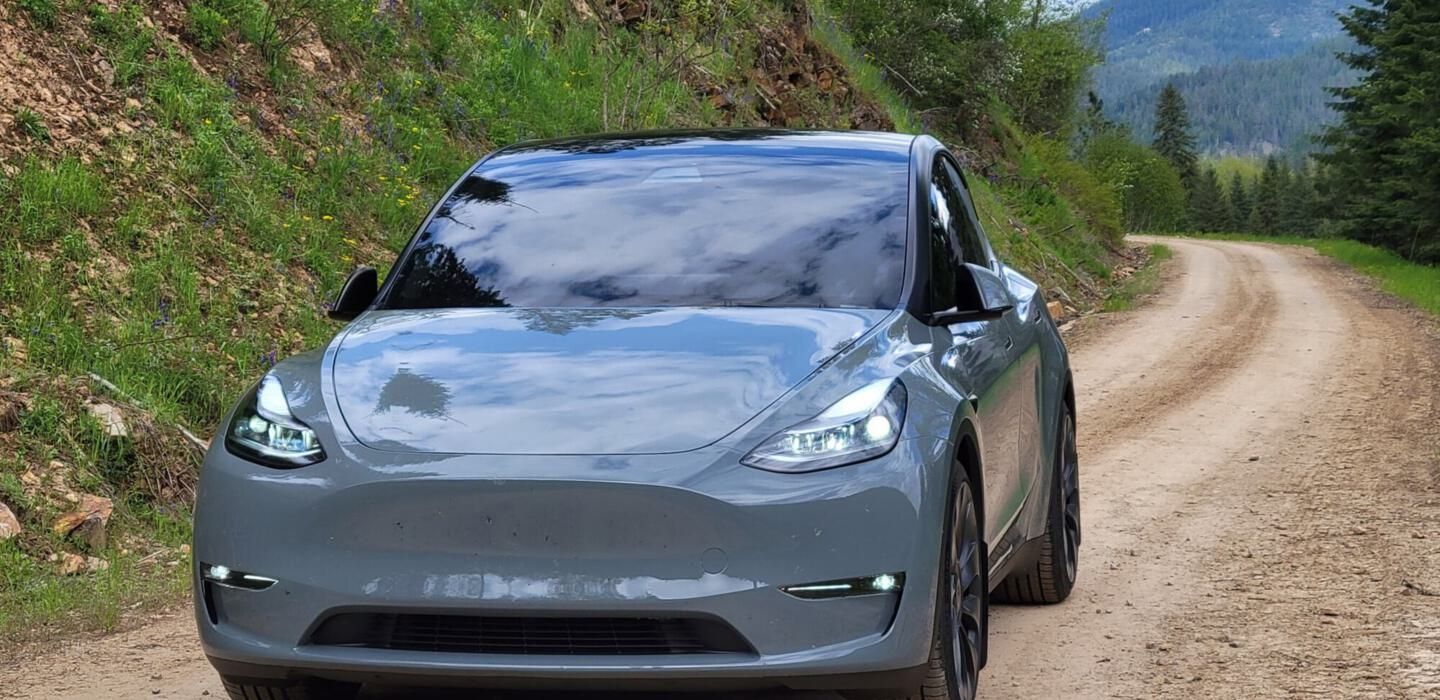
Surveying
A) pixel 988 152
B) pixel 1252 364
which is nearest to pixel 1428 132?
pixel 988 152

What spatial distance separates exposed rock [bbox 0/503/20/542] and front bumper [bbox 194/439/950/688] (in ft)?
12.4

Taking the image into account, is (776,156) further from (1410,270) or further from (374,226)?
(1410,270)

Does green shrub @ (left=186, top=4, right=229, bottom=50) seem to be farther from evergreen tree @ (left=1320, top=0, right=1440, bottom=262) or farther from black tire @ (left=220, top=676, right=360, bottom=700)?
evergreen tree @ (left=1320, top=0, right=1440, bottom=262)

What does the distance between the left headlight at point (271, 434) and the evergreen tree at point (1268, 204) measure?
122 metres

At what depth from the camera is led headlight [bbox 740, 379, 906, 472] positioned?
3705 mm

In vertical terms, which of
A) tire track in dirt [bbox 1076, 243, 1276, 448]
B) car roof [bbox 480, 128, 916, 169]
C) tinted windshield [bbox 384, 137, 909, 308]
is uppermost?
car roof [bbox 480, 128, 916, 169]

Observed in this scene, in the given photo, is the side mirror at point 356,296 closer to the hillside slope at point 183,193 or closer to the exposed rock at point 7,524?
the hillside slope at point 183,193

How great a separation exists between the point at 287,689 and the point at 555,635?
0.82 metres

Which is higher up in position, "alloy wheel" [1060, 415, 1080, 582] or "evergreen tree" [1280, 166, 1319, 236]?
"alloy wheel" [1060, 415, 1080, 582]

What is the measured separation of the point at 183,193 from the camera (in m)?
10.6

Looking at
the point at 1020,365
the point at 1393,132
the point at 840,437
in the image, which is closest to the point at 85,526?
the point at 1020,365

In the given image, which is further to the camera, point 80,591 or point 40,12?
point 40,12

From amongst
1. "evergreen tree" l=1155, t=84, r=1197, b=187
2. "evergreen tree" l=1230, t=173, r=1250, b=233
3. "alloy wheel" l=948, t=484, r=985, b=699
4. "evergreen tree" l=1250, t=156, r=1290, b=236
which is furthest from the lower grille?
"evergreen tree" l=1155, t=84, r=1197, b=187

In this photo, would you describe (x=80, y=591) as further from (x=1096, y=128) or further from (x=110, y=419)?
(x=1096, y=128)
